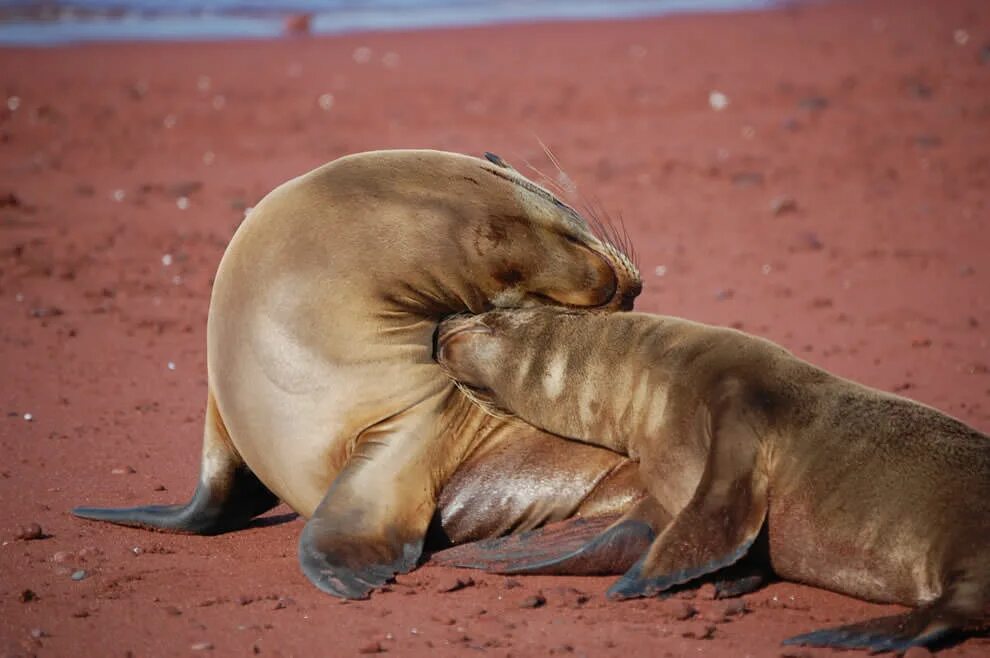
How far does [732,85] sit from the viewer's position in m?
14.3

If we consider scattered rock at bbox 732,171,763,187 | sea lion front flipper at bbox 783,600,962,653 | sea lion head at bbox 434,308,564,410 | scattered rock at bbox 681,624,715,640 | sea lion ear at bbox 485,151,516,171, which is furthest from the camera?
scattered rock at bbox 732,171,763,187

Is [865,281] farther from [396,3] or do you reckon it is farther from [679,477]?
[396,3]

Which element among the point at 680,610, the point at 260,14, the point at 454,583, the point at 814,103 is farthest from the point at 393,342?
the point at 260,14

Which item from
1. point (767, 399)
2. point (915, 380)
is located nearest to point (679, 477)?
point (767, 399)

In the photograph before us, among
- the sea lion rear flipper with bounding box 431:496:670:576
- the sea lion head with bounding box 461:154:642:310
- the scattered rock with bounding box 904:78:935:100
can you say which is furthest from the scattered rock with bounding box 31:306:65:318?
the scattered rock with bounding box 904:78:935:100

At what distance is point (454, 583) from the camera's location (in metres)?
4.45

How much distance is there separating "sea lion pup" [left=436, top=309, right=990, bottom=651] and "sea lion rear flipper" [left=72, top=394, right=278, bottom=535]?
32.1 inches

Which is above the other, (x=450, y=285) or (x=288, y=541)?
(x=450, y=285)

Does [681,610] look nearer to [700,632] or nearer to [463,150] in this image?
[700,632]

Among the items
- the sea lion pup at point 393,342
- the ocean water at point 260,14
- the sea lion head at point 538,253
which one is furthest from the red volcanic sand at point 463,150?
the ocean water at point 260,14

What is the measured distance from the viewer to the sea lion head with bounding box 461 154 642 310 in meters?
4.87

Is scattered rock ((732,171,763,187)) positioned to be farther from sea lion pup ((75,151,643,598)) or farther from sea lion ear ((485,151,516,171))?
sea lion pup ((75,151,643,598))

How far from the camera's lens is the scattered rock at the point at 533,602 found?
4.29 meters

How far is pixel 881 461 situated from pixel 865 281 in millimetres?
4766
